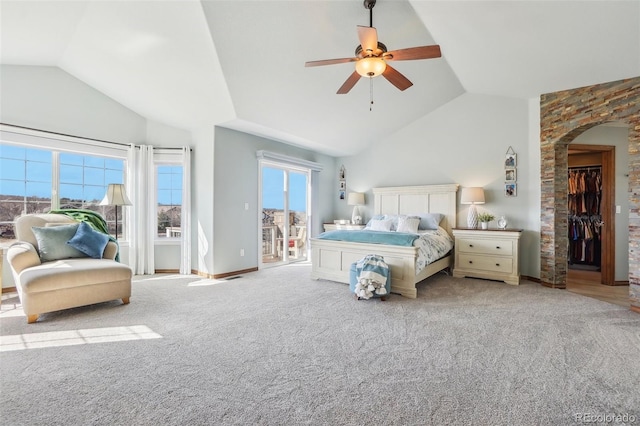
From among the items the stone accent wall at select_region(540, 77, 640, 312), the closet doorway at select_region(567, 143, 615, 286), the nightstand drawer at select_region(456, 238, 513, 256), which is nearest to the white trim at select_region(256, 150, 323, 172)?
the nightstand drawer at select_region(456, 238, 513, 256)

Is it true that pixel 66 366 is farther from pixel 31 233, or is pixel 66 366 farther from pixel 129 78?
pixel 129 78

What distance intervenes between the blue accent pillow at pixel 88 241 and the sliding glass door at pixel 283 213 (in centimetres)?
247

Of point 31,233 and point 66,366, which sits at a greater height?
point 31,233

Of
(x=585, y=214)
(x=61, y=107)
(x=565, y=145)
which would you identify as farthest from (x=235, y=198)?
(x=585, y=214)

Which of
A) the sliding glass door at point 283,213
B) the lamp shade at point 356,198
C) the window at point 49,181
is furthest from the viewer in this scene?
the lamp shade at point 356,198

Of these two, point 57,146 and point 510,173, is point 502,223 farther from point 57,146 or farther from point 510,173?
point 57,146

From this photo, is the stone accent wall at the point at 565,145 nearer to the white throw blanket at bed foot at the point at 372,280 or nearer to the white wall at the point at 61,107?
the white throw blanket at bed foot at the point at 372,280

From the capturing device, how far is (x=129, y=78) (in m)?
4.25

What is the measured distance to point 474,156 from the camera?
215 inches

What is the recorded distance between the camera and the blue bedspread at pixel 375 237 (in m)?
3.97

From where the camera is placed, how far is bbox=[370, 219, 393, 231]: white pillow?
5.39m

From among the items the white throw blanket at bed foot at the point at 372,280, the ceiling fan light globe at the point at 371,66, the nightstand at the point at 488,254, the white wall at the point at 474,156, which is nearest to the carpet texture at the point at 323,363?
the white throw blanket at bed foot at the point at 372,280

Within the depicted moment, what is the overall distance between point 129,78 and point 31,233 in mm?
2302

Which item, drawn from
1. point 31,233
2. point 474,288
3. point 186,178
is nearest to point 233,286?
point 186,178
